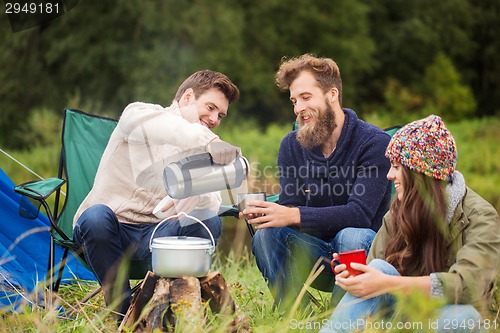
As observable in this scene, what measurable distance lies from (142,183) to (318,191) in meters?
0.65

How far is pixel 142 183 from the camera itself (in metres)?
2.67

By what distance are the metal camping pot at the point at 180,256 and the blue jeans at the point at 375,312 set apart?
47 cm

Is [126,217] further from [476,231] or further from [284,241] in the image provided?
[476,231]

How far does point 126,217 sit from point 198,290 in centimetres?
49

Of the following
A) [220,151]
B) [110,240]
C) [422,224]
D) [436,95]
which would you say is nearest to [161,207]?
[110,240]

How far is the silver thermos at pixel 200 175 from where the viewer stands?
2.30m

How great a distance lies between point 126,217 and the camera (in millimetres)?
2658

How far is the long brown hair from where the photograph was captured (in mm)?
2031

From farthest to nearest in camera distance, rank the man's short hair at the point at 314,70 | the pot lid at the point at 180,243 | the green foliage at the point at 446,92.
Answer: the green foliage at the point at 446,92, the man's short hair at the point at 314,70, the pot lid at the point at 180,243

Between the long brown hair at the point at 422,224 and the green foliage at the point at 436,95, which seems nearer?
the long brown hair at the point at 422,224

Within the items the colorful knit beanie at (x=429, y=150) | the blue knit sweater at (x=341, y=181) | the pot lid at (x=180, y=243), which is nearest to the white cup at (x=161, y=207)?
the pot lid at (x=180, y=243)

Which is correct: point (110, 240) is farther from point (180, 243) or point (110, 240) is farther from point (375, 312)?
point (375, 312)

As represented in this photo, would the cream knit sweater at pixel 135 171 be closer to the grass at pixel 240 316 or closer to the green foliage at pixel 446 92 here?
the grass at pixel 240 316

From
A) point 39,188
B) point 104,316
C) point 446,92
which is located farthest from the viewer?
point 446,92
